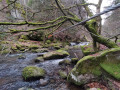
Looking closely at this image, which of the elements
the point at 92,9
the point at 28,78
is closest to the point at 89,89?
the point at 28,78

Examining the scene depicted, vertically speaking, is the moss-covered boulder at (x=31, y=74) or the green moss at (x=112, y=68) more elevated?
the green moss at (x=112, y=68)

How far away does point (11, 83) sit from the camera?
3992 millimetres

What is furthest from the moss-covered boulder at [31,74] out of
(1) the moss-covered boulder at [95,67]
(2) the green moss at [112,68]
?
(2) the green moss at [112,68]

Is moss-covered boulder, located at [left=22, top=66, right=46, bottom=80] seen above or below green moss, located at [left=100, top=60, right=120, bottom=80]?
below

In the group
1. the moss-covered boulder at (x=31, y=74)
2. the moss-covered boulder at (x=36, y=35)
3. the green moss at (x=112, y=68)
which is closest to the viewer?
the green moss at (x=112, y=68)

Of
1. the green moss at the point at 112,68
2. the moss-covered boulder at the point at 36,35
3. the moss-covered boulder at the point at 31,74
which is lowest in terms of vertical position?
the moss-covered boulder at the point at 31,74

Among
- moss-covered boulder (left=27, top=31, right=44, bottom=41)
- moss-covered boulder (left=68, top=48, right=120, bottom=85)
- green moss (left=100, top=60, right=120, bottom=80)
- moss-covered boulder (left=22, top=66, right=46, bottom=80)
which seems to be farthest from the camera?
moss-covered boulder (left=27, top=31, right=44, bottom=41)

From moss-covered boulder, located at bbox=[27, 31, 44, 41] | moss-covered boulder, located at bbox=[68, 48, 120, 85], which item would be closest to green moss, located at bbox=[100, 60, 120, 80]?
moss-covered boulder, located at bbox=[68, 48, 120, 85]

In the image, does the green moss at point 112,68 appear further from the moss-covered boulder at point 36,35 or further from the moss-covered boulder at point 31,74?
the moss-covered boulder at point 36,35

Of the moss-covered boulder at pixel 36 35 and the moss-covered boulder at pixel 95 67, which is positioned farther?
the moss-covered boulder at pixel 36 35

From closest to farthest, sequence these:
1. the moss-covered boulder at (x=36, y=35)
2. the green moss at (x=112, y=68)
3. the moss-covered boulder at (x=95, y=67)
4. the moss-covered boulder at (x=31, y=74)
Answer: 1. the green moss at (x=112, y=68)
2. the moss-covered boulder at (x=95, y=67)
3. the moss-covered boulder at (x=31, y=74)
4. the moss-covered boulder at (x=36, y=35)

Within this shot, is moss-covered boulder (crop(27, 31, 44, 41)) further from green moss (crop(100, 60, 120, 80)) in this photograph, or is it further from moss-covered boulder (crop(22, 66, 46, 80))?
green moss (crop(100, 60, 120, 80))

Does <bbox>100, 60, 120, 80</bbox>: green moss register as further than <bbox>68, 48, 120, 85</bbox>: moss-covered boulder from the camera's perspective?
No

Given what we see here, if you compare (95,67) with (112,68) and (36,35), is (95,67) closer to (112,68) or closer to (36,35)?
(112,68)
